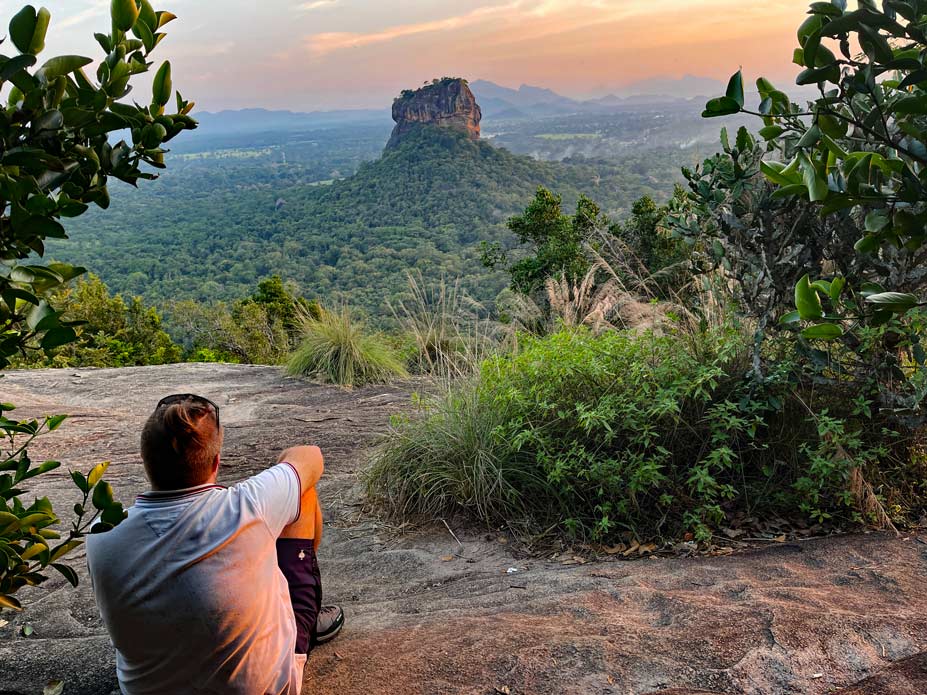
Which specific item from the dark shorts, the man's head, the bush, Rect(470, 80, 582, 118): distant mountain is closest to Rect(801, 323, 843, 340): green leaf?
the man's head

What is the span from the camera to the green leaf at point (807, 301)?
1.17 meters

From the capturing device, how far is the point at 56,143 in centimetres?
132

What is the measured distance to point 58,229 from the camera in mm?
1243

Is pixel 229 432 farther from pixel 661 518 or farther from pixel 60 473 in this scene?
pixel 661 518

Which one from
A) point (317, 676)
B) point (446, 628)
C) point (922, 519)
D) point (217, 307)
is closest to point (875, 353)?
point (922, 519)

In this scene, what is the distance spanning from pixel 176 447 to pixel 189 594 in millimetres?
421

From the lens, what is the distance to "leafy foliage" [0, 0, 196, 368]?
114cm

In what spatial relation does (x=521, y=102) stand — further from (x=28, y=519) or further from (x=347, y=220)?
(x=28, y=519)

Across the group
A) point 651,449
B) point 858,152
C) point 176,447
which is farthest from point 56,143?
point 651,449

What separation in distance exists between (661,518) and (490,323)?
333 centimetres

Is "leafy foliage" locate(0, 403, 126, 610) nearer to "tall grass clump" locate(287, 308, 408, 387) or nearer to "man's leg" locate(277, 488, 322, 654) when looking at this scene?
"man's leg" locate(277, 488, 322, 654)

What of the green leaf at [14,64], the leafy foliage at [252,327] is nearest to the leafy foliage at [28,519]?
the green leaf at [14,64]

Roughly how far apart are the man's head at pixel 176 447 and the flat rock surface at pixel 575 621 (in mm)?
883

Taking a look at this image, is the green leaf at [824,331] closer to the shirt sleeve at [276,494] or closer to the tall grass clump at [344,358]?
the shirt sleeve at [276,494]
